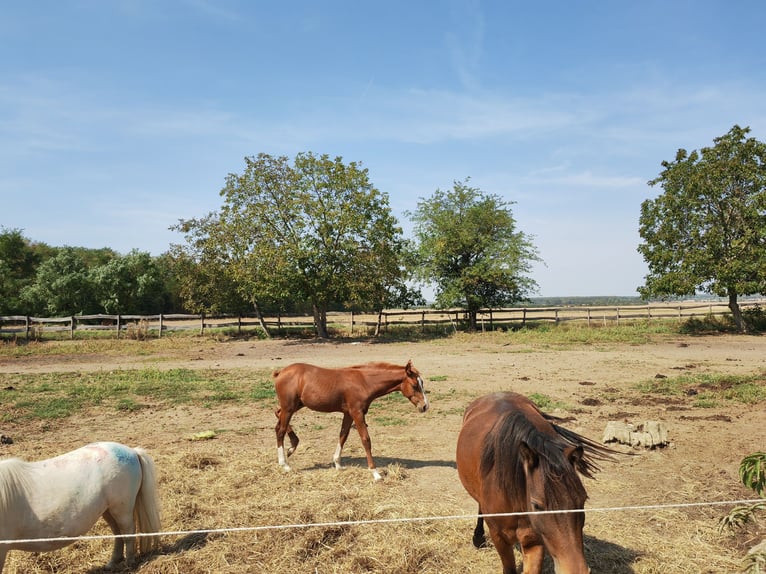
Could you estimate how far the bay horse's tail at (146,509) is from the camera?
15.8 ft

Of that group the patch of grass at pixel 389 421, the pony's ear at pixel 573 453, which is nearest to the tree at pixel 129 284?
the patch of grass at pixel 389 421

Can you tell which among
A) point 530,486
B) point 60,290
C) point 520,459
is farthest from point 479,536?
point 60,290

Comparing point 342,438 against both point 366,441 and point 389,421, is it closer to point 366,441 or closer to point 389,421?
point 366,441

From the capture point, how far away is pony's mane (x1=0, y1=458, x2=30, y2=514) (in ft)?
13.1

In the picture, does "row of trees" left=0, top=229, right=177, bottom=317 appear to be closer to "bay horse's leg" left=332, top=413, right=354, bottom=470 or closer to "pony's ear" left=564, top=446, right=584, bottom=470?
"bay horse's leg" left=332, top=413, right=354, bottom=470

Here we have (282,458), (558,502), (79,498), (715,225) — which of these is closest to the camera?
(558,502)

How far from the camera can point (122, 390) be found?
13586 millimetres

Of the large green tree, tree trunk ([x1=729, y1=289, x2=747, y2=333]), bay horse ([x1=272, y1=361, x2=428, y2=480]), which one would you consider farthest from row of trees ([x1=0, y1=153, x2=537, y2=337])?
bay horse ([x1=272, y1=361, x2=428, y2=480])

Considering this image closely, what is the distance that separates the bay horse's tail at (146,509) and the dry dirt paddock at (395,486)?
186 mm

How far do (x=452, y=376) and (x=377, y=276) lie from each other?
1305 centimetres

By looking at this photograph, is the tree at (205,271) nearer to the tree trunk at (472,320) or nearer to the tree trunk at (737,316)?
the tree trunk at (472,320)

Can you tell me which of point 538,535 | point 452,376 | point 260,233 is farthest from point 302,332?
point 538,535

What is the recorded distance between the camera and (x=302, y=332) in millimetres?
32938

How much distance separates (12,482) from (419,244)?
28559 mm
